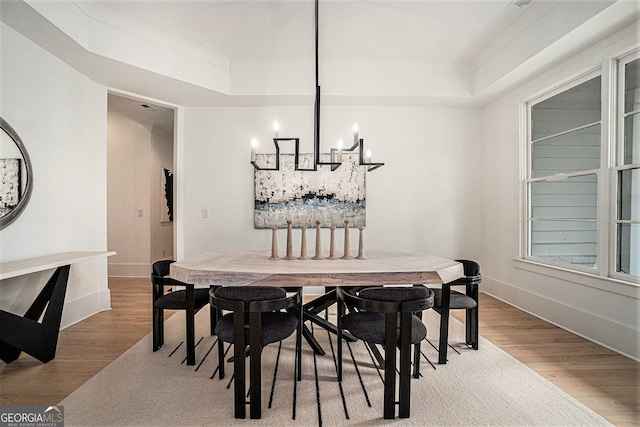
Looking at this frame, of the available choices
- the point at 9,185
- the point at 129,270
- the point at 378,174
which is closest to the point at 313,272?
the point at 9,185

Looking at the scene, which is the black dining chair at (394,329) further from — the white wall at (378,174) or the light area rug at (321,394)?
the white wall at (378,174)

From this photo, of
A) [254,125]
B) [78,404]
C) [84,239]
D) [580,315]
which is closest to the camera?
[78,404]

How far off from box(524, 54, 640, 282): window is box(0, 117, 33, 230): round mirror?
4.61 m

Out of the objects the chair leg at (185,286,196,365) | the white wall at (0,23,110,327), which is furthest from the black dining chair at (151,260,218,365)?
the white wall at (0,23,110,327)

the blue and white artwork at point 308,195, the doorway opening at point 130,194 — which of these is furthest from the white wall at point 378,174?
the doorway opening at point 130,194

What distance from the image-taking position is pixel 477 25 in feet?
9.96

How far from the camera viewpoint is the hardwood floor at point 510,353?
71.2 inches

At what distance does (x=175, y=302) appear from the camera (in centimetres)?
230

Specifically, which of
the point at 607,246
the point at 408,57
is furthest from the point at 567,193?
the point at 408,57

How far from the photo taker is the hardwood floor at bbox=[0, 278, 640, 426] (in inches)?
71.2

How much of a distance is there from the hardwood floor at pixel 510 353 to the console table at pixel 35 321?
0.31 feet

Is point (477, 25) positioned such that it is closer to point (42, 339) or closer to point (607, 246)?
point (607, 246)

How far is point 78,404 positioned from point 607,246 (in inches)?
148
